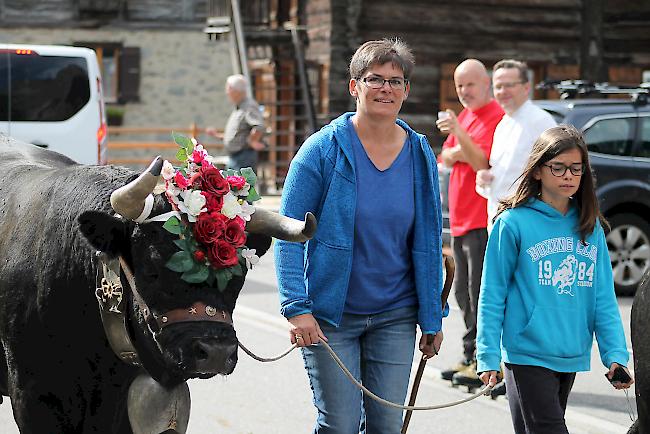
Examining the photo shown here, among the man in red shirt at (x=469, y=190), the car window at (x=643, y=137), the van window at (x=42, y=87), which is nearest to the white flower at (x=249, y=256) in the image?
the man in red shirt at (x=469, y=190)

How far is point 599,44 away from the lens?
24.6 metres

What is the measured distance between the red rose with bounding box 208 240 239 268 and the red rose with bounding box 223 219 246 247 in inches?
1.1

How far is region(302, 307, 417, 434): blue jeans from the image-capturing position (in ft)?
15.6

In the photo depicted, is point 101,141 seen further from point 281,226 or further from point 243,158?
point 281,226

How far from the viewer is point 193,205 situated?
4199mm

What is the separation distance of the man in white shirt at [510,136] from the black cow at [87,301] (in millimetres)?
3427

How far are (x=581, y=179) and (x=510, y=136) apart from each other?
2.59 metres

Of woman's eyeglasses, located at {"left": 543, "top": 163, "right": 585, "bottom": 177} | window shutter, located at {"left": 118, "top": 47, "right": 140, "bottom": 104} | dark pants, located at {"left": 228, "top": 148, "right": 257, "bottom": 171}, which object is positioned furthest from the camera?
window shutter, located at {"left": 118, "top": 47, "right": 140, "bottom": 104}

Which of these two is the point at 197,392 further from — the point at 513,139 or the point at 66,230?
the point at 66,230

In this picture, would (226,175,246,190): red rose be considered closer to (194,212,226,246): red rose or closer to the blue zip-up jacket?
(194,212,226,246): red rose

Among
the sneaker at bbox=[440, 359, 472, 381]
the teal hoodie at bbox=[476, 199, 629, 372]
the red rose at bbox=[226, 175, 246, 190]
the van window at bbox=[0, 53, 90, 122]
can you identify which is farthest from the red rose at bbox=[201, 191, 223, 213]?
the van window at bbox=[0, 53, 90, 122]

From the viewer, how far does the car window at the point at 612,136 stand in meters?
12.5

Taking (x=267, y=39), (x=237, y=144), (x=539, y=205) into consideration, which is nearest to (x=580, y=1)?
(x=267, y=39)

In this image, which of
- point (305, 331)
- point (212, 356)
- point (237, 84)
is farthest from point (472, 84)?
point (237, 84)
